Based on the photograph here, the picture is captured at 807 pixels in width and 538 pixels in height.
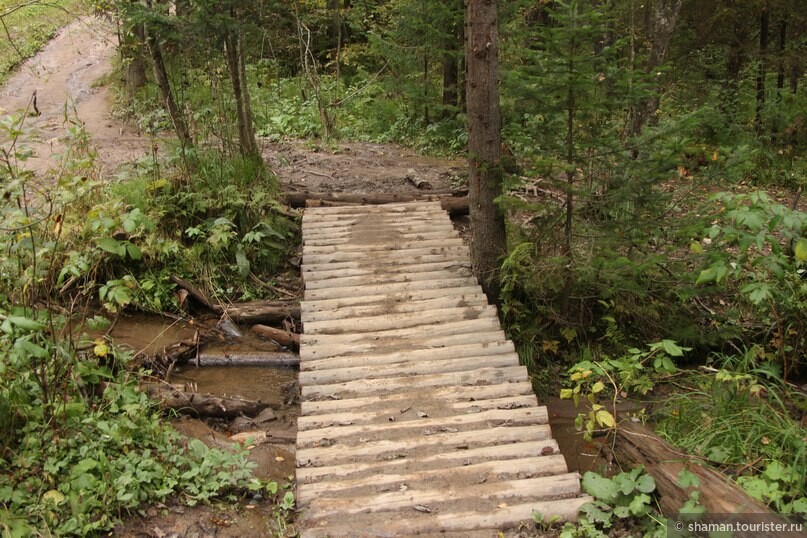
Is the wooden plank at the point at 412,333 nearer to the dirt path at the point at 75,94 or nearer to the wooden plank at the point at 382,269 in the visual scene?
the wooden plank at the point at 382,269

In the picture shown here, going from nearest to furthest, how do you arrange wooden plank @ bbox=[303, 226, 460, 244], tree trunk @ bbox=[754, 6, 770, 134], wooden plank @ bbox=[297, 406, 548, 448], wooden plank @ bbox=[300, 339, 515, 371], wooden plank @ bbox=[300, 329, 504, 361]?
wooden plank @ bbox=[297, 406, 548, 448]
wooden plank @ bbox=[300, 339, 515, 371]
wooden plank @ bbox=[300, 329, 504, 361]
wooden plank @ bbox=[303, 226, 460, 244]
tree trunk @ bbox=[754, 6, 770, 134]

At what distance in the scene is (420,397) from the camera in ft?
18.7

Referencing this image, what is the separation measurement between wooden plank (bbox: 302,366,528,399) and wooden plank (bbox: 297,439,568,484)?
35.7 inches

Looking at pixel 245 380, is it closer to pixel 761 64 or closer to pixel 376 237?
pixel 376 237

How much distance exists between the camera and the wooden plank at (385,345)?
632cm

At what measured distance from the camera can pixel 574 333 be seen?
7.62 meters

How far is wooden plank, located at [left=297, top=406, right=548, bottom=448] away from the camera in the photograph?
A: 5.25 meters

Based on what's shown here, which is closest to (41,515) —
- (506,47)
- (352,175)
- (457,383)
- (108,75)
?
(457,383)

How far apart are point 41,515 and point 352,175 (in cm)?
889

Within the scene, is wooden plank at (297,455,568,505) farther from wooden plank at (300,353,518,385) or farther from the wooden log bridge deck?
wooden plank at (300,353,518,385)

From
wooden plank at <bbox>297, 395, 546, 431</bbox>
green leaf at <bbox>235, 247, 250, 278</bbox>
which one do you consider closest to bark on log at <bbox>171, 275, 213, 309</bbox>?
green leaf at <bbox>235, 247, 250, 278</bbox>

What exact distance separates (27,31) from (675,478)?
83.1 feet

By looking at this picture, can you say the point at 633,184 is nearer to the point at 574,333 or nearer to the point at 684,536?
the point at 574,333

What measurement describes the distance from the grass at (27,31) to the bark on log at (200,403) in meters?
15.7
